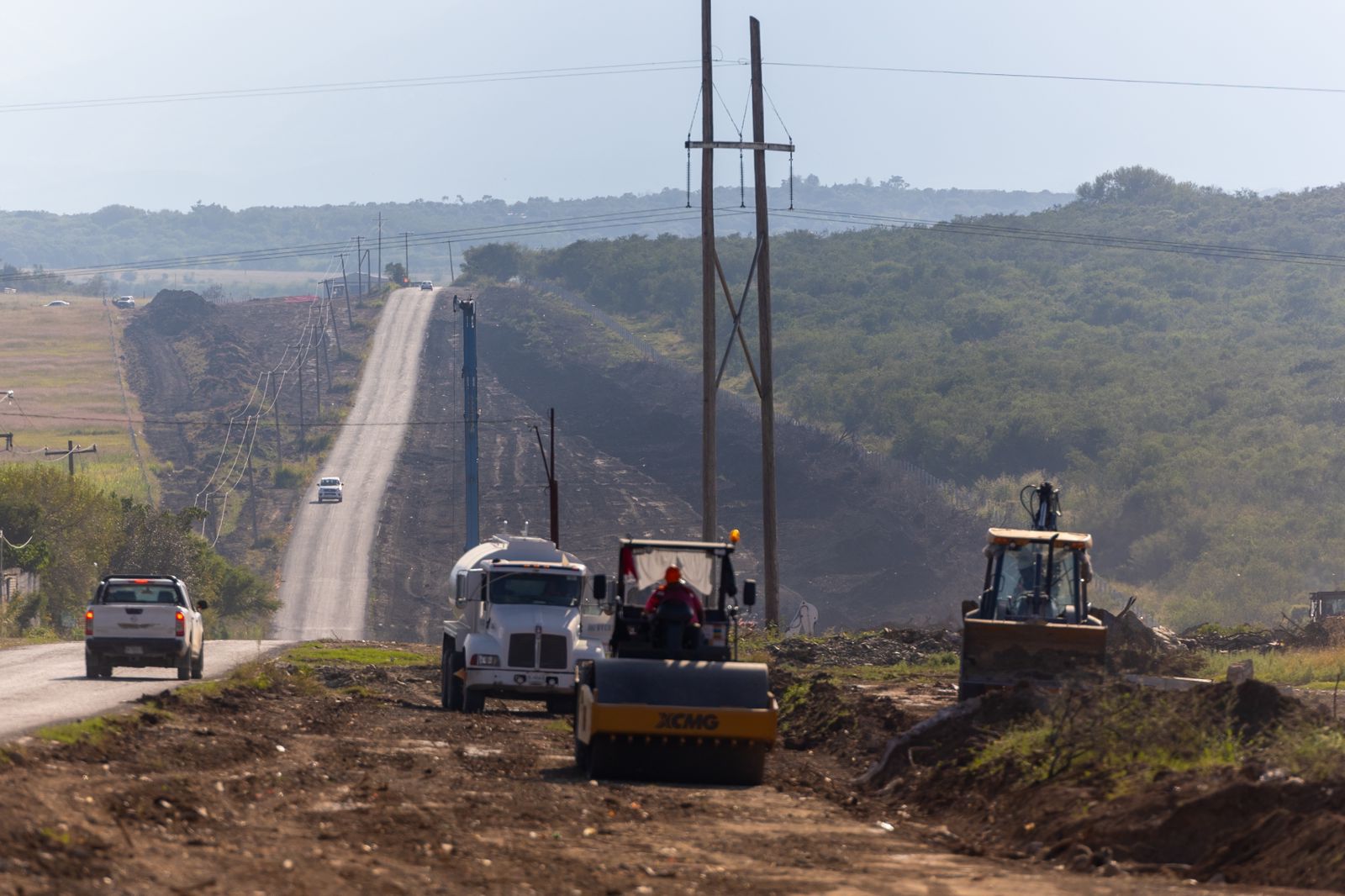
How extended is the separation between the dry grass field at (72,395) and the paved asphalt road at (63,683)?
52583 millimetres

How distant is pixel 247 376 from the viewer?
5020 inches

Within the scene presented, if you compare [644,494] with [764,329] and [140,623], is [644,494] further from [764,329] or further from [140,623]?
[140,623]

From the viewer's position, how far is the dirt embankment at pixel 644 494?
82.1 meters

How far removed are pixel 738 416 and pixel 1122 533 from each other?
27362 millimetres

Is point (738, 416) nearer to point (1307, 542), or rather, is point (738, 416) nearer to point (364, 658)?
point (1307, 542)

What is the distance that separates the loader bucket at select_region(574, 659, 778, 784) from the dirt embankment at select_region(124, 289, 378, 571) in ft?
229

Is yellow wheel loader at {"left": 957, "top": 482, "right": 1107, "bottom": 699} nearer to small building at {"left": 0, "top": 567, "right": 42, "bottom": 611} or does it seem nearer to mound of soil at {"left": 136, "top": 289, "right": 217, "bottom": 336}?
small building at {"left": 0, "top": 567, "right": 42, "bottom": 611}

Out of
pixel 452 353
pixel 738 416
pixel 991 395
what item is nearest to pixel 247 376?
pixel 452 353

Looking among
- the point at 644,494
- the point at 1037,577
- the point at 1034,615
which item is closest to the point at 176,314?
the point at 644,494

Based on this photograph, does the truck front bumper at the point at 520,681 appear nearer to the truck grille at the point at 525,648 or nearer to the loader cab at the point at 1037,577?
the truck grille at the point at 525,648

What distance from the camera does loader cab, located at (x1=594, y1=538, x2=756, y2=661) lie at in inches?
740

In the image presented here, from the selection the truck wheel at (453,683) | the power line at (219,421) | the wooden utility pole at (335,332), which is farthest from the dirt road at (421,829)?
the wooden utility pole at (335,332)

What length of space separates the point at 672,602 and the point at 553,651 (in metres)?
7.96

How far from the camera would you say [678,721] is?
17.6 meters
